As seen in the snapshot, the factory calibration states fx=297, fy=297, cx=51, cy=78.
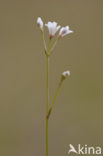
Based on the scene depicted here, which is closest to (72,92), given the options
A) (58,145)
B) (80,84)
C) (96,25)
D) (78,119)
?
(80,84)

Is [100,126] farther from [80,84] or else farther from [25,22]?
[25,22]

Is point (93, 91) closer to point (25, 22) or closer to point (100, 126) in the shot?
point (100, 126)

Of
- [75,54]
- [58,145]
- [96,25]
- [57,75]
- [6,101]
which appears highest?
[96,25]

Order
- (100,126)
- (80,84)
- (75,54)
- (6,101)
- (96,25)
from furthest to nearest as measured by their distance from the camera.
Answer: (96,25)
(75,54)
(80,84)
(6,101)
(100,126)

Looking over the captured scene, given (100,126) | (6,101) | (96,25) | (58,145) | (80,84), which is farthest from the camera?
(96,25)

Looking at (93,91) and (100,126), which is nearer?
(100,126)

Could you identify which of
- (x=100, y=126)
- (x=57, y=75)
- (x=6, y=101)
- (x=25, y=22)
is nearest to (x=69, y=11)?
(x=25, y=22)

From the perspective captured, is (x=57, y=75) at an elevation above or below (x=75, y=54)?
below
